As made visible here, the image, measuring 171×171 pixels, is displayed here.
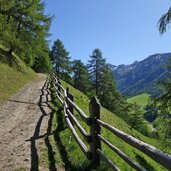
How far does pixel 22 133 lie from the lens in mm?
12320

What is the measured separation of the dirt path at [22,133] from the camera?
9086mm

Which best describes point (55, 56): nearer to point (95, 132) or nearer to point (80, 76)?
point (80, 76)

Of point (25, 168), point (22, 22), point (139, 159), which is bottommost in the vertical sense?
point (139, 159)

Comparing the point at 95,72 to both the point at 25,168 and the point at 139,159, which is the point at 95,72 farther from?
the point at 25,168

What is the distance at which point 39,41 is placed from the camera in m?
44.3

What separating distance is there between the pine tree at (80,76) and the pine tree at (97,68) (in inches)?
151

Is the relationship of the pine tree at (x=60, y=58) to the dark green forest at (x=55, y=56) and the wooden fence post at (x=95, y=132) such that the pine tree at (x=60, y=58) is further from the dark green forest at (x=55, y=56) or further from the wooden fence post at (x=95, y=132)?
the wooden fence post at (x=95, y=132)

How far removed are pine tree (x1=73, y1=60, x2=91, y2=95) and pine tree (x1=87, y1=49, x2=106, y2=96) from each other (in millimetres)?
3834

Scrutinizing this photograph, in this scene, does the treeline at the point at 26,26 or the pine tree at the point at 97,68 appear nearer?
the treeline at the point at 26,26

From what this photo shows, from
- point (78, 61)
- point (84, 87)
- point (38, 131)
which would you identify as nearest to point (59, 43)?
point (78, 61)

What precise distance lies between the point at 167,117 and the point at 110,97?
5329cm

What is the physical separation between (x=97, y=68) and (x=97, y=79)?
2490 millimetres

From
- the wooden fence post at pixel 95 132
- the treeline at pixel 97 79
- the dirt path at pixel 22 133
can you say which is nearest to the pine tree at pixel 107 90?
the treeline at pixel 97 79

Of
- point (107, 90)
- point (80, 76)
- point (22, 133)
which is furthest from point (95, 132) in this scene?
point (80, 76)
